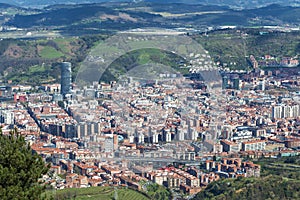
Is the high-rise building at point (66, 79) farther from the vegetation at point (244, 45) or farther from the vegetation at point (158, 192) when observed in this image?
the vegetation at point (158, 192)

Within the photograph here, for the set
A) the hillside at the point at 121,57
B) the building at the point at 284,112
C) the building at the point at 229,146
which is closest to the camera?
the building at the point at 229,146

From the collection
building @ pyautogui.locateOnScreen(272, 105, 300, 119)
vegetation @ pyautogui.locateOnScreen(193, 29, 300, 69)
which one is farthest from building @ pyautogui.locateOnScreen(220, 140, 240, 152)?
vegetation @ pyautogui.locateOnScreen(193, 29, 300, 69)

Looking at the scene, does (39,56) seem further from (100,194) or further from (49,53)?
(100,194)

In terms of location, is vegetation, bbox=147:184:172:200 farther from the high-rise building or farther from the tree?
the high-rise building

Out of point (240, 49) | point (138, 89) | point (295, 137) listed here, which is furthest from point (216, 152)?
point (240, 49)

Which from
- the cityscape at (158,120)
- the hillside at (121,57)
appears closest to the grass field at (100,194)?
the cityscape at (158,120)

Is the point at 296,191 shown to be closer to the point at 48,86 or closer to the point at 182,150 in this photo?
the point at 182,150
